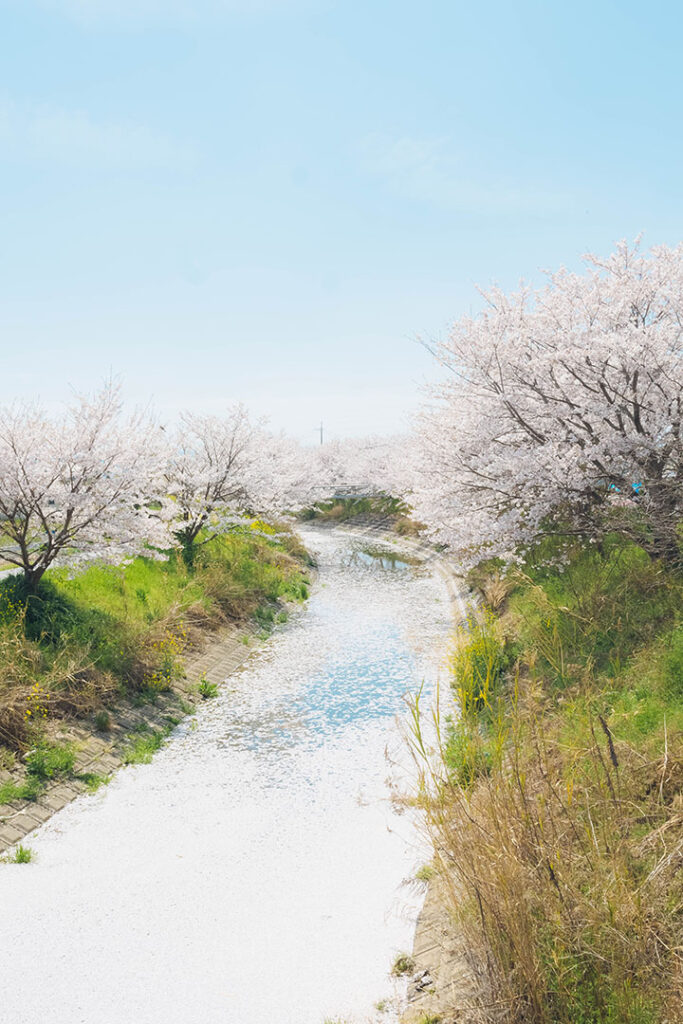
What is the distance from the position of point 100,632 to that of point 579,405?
444 inches

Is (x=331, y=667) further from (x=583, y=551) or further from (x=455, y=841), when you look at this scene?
(x=455, y=841)

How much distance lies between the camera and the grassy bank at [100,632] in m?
11.0

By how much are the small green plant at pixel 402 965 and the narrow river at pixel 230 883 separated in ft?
0.50

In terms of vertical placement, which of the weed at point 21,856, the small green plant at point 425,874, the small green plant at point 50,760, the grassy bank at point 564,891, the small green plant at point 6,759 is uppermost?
the grassy bank at point 564,891

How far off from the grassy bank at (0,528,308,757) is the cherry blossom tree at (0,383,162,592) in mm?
918

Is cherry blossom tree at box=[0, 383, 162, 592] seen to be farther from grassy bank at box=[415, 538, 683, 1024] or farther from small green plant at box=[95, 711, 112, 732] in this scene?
grassy bank at box=[415, 538, 683, 1024]

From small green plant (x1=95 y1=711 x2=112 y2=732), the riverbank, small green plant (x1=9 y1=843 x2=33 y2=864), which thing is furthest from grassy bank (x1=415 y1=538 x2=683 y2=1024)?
small green plant (x1=95 y1=711 x2=112 y2=732)

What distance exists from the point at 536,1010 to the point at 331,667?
486 inches

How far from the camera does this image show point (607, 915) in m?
4.48

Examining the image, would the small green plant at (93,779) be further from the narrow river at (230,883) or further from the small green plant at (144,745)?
the small green plant at (144,745)

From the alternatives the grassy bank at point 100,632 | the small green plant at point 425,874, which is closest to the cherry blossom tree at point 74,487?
the grassy bank at point 100,632

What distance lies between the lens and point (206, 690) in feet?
48.3

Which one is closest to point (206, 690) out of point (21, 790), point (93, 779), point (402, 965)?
point (93, 779)

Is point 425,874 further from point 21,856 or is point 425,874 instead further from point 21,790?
point 21,790
